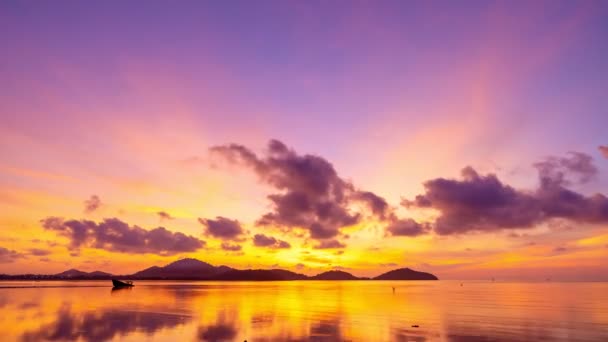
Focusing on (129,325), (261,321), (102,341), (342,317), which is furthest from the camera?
(342,317)

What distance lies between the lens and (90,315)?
236 feet

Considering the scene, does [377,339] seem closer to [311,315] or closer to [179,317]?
[311,315]

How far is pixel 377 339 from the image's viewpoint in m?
48.1

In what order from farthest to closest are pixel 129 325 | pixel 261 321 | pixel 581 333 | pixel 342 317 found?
pixel 342 317, pixel 261 321, pixel 129 325, pixel 581 333

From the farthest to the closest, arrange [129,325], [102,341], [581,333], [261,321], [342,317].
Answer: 1. [342,317]
2. [261,321]
3. [129,325]
4. [581,333]
5. [102,341]

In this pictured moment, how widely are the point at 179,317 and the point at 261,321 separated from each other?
1388 cm

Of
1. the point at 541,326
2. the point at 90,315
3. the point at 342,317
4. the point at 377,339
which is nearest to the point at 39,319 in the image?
the point at 90,315

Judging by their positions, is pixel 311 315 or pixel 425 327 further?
pixel 311 315

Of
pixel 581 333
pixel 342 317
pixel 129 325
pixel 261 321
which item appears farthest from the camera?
pixel 342 317

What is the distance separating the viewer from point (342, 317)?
233ft

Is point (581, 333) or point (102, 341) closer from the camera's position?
point (102, 341)

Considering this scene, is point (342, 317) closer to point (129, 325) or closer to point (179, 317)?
point (179, 317)

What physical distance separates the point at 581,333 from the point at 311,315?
1554 inches

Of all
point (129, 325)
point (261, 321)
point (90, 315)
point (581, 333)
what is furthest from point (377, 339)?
point (90, 315)
